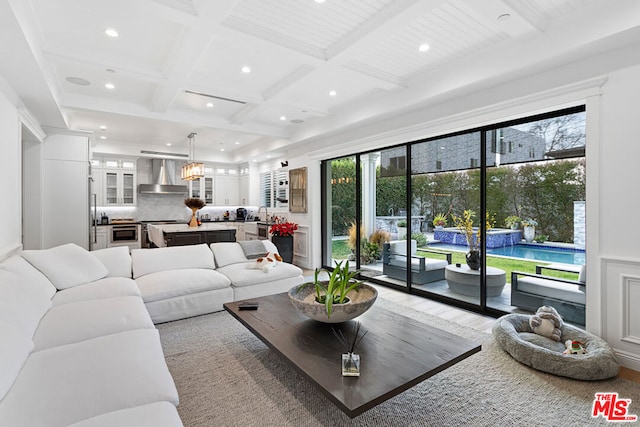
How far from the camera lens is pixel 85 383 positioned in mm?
1402

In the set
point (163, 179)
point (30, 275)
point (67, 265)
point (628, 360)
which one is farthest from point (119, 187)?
point (628, 360)

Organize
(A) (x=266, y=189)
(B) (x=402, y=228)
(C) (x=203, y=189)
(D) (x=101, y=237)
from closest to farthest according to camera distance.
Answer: (B) (x=402, y=228) → (D) (x=101, y=237) → (A) (x=266, y=189) → (C) (x=203, y=189)

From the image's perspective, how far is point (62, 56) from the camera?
126 inches

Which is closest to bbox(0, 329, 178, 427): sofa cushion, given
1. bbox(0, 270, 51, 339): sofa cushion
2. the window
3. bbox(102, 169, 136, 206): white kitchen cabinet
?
bbox(0, 270, 51, 339): sofa cushion

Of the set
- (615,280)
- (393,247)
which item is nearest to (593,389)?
(615,280)

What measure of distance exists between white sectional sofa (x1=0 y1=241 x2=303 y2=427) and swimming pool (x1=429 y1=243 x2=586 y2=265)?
2.65 meters

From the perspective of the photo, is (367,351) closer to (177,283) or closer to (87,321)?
(87,321)

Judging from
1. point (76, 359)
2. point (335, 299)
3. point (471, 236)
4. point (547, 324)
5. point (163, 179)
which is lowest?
point (547, 324)

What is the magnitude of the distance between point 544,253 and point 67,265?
191 inches

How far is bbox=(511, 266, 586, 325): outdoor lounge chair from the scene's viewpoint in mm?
3053

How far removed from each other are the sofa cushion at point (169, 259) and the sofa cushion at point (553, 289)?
370cm

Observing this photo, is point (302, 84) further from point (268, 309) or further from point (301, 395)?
point (301, 395)

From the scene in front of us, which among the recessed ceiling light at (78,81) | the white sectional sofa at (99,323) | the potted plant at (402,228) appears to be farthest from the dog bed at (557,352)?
A: the recessed ceiling light at (78,81)

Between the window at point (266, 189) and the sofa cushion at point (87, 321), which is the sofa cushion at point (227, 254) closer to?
the sofa cushion at point (87, 321)
